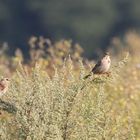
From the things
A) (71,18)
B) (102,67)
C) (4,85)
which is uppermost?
(71,18)

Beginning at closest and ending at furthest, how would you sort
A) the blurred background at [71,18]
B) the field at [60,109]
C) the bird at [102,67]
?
the field at [60,109] < the bird at [102,67] < the blurred background at [71,18]

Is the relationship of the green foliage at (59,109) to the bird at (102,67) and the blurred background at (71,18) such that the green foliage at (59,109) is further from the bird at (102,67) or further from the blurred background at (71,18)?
the blurred background at (71,18)

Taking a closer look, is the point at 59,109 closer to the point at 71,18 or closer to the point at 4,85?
the point at 4,85

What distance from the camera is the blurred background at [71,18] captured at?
6612cm

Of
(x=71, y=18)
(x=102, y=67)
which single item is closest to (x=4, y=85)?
(x=102, y=67)

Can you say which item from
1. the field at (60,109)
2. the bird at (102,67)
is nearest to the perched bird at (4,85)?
the field at (60,109)

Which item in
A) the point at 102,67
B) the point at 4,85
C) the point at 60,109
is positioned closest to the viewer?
the point at 60,109

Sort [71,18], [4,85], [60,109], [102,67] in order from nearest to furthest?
1. [60,109]
2. [4,85]
3. [102,67]
4. [71,18]

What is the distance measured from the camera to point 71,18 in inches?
2707

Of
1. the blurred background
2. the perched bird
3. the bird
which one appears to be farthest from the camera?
the blurred background

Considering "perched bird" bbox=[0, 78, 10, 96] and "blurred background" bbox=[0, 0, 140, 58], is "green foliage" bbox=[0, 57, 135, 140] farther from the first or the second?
"blurred background" bbox=[0, 0, 140, 58]

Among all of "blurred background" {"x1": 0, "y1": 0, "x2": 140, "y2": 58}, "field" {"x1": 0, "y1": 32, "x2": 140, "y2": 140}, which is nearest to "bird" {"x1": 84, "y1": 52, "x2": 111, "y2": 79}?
"field" {"x1": 0, "y1": 32, "x2": 140, "y2": 140}

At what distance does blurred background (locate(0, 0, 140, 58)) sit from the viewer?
66.1 meters

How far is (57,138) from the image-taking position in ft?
28.3
